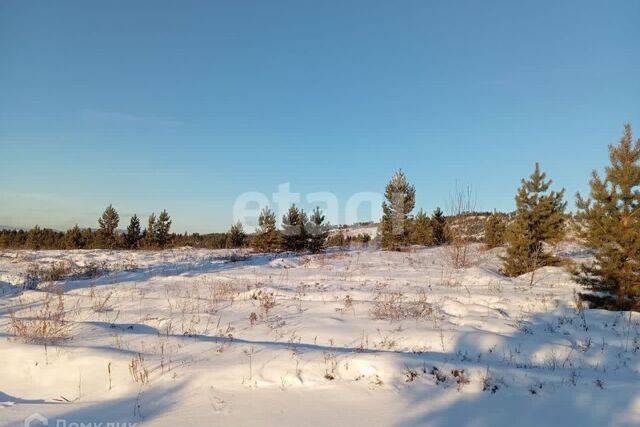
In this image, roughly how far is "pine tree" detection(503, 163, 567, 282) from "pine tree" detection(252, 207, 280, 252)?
753 inches

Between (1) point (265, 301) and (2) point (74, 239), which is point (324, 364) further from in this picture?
(2) point (74, 239)

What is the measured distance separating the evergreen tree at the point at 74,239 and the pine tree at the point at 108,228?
16.7ft

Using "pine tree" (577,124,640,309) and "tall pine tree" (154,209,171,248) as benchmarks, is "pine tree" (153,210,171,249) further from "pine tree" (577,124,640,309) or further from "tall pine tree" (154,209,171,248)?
"pine tree" (577,124,640,309)

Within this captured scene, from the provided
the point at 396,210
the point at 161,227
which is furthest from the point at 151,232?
the point at 396,210

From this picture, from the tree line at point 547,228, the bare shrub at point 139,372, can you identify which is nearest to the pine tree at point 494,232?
the tree line at point 547,228

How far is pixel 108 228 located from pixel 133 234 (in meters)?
2.25

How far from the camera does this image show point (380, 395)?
3.65 metres

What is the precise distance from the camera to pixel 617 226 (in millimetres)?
8195

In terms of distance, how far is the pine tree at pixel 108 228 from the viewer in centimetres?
3412

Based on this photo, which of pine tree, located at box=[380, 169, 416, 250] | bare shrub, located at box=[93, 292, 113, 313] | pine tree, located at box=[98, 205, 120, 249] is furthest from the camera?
pine tree, located at box=[98, 205, 120, 249]

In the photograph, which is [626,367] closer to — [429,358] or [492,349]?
[492,349]

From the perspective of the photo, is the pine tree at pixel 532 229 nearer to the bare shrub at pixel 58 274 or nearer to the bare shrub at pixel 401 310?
the bare shrub at pixel 401 310

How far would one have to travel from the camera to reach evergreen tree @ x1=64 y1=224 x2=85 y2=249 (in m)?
37.4

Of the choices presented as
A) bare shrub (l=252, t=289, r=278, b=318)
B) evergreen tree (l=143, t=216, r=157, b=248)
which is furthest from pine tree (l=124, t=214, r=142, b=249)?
bare shrub (l=252, t=289, r=278, b=318)
